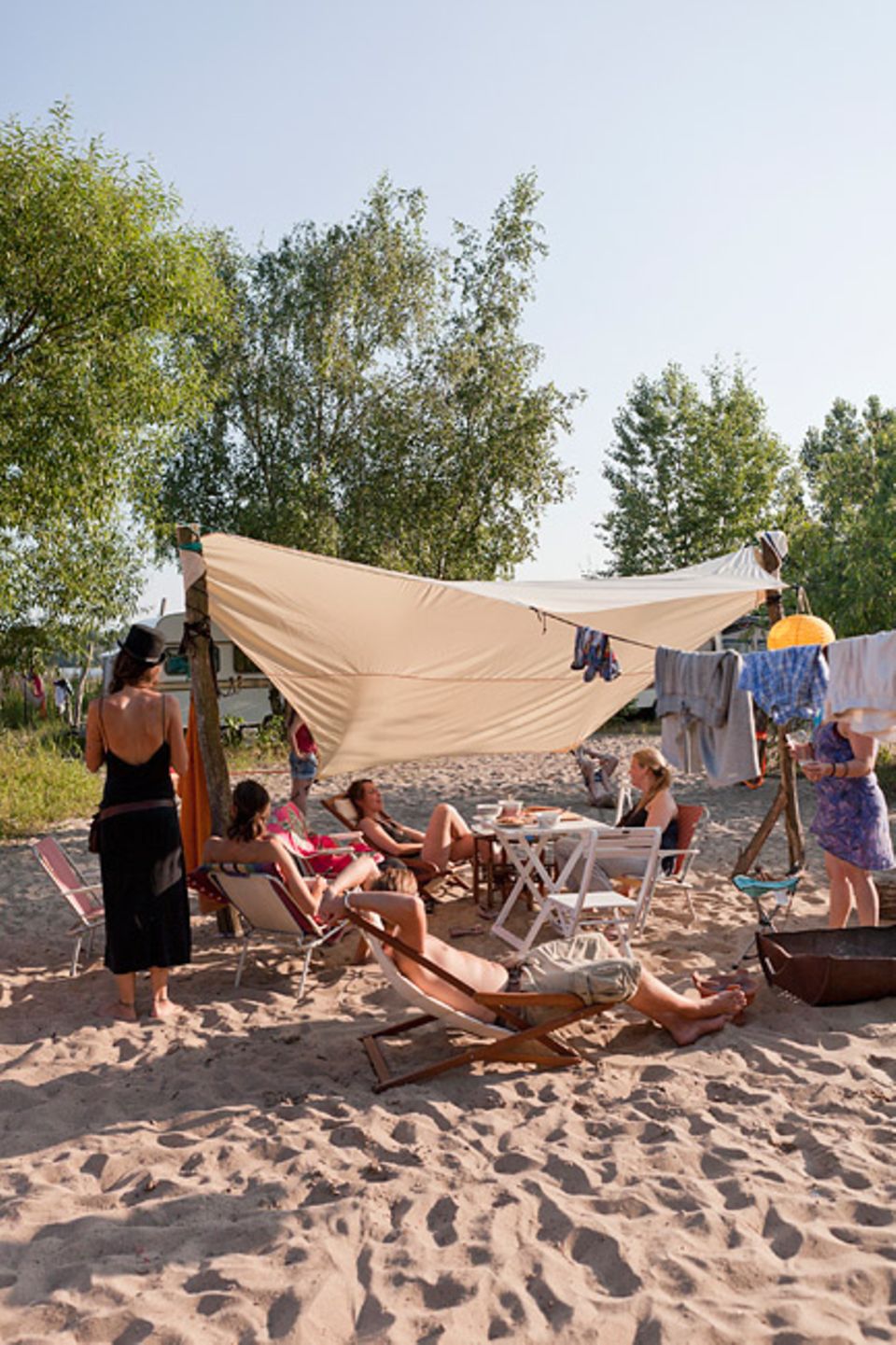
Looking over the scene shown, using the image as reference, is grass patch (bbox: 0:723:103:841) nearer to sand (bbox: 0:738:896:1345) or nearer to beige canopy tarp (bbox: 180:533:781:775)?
beige canopy tarp (bbox: 180:533:781:775)

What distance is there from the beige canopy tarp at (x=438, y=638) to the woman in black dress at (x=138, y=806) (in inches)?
44.7

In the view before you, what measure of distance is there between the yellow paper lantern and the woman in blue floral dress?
790 millimetres

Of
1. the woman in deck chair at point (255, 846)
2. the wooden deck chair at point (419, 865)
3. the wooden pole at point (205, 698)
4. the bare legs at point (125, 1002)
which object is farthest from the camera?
the wooden deck chair at point (419, 865)

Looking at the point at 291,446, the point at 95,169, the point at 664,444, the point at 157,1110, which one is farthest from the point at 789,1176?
the point at 664,444

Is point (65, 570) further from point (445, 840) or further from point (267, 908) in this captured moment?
point (267, 908)

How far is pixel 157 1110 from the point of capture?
3.47 m

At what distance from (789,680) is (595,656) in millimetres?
1046

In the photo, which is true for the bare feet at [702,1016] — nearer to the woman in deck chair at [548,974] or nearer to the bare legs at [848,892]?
the woman in deck chair at [548,974]

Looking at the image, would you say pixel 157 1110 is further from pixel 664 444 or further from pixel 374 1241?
pixel 664 444

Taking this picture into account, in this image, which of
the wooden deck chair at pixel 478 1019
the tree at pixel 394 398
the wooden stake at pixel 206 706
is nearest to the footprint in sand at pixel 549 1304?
the wooden deck chair at pixel 478 1019

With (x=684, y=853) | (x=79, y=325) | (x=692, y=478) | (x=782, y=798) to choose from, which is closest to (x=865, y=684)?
(x=684, y=853)

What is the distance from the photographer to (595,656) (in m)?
5.60

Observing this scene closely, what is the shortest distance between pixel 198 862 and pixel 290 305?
14.5m

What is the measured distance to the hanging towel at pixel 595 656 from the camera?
18.3 feet
